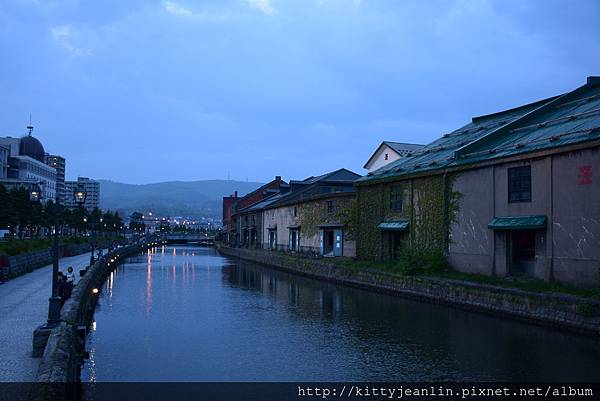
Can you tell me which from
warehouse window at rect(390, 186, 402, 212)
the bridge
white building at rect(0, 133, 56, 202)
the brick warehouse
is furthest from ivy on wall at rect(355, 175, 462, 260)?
the bridge

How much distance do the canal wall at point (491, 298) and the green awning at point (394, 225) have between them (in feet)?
13.4

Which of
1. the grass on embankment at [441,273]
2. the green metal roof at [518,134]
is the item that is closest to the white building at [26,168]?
the grass on embankment at [441,273]

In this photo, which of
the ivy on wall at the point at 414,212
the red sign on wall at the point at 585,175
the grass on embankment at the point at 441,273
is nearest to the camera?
the grass on embankment at the point at 441,273

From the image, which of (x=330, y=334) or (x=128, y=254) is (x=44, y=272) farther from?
(x=128, y=254)

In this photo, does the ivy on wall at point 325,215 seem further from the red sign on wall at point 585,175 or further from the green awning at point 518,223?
the red sign on wall at point 585,175

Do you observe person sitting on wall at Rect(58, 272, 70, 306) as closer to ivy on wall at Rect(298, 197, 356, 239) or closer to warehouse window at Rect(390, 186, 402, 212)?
warehouse window at Rect(390, 186, 402, 212)

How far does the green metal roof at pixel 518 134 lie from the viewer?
27247mm

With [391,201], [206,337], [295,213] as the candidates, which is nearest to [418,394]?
[206,337]

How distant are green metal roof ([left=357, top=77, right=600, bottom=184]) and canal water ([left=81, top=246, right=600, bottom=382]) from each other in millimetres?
9787

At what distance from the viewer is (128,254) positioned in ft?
281

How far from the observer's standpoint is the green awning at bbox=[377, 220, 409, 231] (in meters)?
38.3

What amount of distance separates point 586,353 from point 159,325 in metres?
17.2

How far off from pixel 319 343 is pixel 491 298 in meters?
9.93

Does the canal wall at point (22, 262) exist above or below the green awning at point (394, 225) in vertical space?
below
